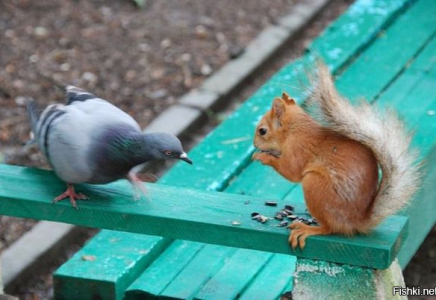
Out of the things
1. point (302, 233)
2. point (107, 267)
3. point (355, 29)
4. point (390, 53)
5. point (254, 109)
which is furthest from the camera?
point (355, 29)

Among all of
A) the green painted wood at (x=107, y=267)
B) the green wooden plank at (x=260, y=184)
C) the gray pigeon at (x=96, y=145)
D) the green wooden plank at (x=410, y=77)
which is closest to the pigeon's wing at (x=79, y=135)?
the gray pigeon at (x=96, y=145)

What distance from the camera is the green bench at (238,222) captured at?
289 cm

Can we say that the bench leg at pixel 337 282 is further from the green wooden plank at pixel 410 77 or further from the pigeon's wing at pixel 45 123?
the green wooden plank at pixel 410 77

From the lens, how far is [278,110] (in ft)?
9.50

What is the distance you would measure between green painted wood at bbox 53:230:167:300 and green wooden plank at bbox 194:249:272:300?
0.29 m

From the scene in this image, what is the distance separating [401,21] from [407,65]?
58 cm

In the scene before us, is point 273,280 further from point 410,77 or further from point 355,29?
point 355,29

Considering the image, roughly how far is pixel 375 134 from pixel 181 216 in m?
0.65

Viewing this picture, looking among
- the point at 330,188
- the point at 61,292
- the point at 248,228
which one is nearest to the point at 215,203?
the point at 248,228

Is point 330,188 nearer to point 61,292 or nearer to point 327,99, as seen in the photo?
point 327,99

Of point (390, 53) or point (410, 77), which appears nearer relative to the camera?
point (410, 77)

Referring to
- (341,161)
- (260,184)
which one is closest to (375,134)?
(341,161)

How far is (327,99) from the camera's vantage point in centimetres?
275

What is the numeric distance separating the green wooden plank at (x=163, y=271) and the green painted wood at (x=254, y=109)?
0.35m
